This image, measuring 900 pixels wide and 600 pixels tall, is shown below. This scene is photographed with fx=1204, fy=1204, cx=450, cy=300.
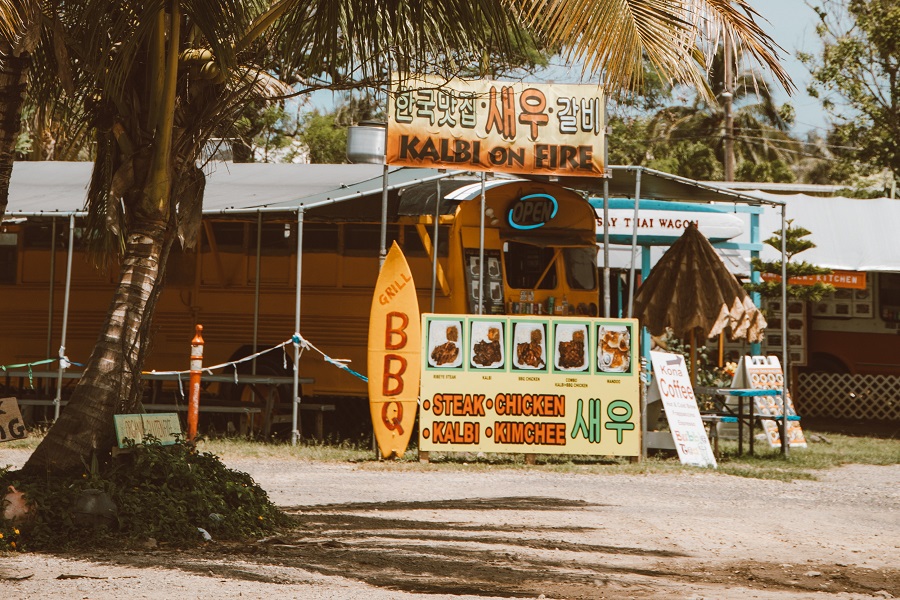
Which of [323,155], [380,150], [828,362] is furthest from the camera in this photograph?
[323,155]

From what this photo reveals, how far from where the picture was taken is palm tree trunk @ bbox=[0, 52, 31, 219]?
7.19 metres

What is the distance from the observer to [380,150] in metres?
17.8

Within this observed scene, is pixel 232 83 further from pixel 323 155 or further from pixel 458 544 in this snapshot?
pixel 323 155

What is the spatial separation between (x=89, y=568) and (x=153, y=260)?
215 cm

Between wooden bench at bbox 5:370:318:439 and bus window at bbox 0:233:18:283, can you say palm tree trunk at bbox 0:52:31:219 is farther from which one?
bus window at bbox 0:233:18:283

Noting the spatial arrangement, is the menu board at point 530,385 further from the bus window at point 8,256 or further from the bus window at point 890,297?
the bus window at point 890,297

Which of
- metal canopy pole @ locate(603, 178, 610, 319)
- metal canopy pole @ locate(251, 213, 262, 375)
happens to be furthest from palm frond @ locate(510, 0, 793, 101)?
metal canopy pole @ locate(251, 213, 262, 375)

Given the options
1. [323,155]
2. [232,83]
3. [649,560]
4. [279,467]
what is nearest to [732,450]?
[279,467]

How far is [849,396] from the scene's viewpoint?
21953mm

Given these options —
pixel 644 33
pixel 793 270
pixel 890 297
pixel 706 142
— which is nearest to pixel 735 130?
pixel 706 142

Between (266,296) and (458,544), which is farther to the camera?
(266,296)

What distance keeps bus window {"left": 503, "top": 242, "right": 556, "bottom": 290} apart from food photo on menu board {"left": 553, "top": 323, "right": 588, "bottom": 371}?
7.01 ft

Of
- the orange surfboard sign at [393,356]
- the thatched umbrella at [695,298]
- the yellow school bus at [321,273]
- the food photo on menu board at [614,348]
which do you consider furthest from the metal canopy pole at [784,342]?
the orange surfboard sign at [393,356]

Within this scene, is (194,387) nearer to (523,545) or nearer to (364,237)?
(364,237)
